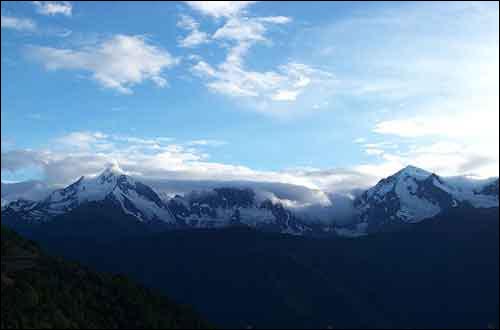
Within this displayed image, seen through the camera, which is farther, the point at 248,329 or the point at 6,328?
the point at 6,328

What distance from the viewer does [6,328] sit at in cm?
19838

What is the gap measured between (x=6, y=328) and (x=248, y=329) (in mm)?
103896

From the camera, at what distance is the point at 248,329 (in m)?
122
